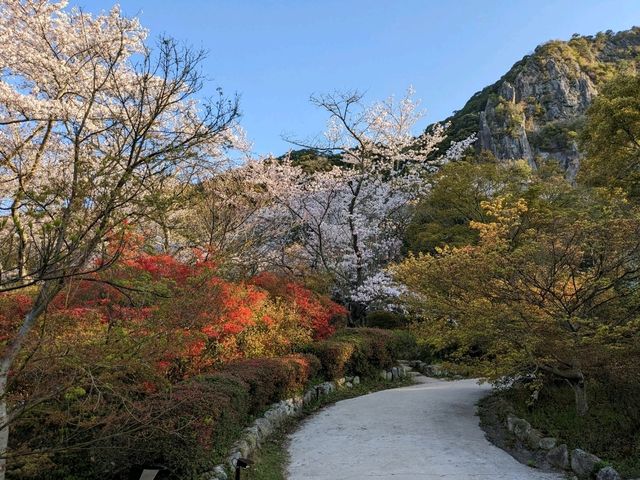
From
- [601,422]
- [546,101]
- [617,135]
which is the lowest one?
[601,422]

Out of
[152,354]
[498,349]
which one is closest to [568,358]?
[498,349]

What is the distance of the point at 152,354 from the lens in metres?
4.46

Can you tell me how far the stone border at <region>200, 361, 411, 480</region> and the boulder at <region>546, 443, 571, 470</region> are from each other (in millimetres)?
4024

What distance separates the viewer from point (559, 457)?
595 centimetres

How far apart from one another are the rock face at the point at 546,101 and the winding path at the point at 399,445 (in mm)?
35232

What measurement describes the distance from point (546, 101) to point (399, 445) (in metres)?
51.3

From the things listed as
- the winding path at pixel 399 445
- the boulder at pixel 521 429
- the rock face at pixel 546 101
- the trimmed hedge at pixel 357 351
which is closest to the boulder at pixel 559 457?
the winding path at pixel 399 445

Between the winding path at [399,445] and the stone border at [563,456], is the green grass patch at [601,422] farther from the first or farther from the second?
the winding path at [399,445]

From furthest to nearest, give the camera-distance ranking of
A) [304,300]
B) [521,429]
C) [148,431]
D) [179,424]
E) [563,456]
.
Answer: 1. [304,300]
2. [521,429]
3. [563,456]
4. [179,424]
5. [148,431]

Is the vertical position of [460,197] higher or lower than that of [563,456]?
higher

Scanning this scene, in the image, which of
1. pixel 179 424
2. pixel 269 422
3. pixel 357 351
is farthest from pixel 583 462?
pixel 357 351

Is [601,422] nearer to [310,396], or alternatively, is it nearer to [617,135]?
[310,396]

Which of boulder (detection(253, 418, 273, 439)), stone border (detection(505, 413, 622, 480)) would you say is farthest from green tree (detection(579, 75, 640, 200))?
boulder (detection(253, 418, 273, 439))

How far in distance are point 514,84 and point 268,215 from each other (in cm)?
→ 4513
